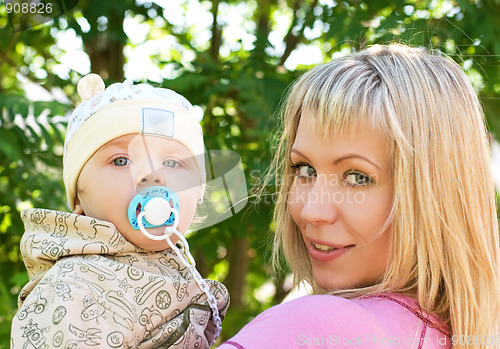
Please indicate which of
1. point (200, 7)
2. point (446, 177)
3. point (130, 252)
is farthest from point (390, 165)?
point (200, 7)

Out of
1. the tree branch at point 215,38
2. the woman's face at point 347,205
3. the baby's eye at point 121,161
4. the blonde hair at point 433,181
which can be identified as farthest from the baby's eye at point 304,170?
the tree branch at point 215,38

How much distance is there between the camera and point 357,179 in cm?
149

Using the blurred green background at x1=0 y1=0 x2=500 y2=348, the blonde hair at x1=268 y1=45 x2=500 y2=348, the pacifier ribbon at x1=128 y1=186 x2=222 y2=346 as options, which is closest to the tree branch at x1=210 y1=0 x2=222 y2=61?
the blurred green background at x1=0 y1=0 x2=500 y2=348

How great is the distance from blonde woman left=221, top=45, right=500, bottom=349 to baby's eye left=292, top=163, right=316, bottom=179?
4 cm

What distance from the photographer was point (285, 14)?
4.45m

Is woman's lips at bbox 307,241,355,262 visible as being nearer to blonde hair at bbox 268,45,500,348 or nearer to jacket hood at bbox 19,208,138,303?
blonde hair at bbox 268,45,500,348

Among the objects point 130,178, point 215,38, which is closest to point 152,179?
point 130,178

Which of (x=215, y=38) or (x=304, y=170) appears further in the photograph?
(x=215, y=38)

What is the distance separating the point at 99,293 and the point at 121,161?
32 cm

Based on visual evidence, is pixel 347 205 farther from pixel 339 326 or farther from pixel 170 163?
pixel 170 163

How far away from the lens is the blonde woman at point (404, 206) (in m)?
1.44

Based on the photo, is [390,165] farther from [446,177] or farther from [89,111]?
[89,111]

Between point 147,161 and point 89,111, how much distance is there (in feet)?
0.75

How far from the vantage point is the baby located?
128cm
